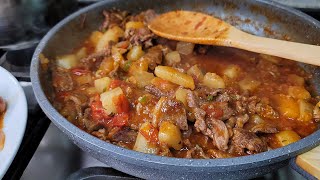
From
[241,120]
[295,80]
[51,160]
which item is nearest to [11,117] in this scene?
[51,160]

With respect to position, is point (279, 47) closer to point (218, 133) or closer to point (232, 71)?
point (232, 71)

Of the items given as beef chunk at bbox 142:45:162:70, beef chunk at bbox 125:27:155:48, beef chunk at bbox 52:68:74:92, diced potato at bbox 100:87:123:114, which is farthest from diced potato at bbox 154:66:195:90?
beef chunk at bbox 52:68:74:92

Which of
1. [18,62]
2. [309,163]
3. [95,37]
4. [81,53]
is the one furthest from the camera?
[18,62]

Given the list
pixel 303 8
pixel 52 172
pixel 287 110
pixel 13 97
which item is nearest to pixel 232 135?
pixel 287 110

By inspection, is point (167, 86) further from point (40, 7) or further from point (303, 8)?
point (303, 8)

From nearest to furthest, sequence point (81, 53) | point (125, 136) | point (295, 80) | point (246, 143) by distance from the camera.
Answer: point (246, 143) → point (125, 136) → point (295, 80) → point (81, 53)

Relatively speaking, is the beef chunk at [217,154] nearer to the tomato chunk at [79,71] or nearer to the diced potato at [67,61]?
the tomato chunk at [79,71]

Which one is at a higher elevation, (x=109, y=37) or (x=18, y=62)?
(x=109, y=37)

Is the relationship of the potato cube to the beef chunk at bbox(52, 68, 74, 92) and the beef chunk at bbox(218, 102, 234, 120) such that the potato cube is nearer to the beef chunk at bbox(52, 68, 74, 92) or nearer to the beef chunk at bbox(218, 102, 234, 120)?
the beef chunk at bbox(218, 102, 234, 120)
